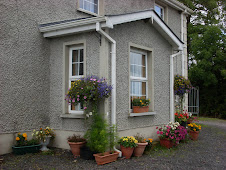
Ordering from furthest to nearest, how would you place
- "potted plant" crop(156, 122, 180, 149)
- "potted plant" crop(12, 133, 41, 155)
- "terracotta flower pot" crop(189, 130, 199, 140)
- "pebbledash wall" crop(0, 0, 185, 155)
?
"terracotta flower pot" crop(189, 130, 199, 140), "potted plant" crop(156, 122, 180, 149), "pebbledash wall" crop(0, 0, 185, 155), "potted plant" crop(12, 133, 41, 155)

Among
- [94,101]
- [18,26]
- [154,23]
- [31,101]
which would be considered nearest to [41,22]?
[18,26]

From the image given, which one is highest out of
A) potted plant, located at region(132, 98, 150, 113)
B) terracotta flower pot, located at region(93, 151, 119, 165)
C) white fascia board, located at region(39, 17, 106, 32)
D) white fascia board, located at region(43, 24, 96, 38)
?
white fascia board, located at region(39, 17, 106, 32)

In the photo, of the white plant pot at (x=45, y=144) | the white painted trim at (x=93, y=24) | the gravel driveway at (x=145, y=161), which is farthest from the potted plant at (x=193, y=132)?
the white plant pot at (x=45, y=144)

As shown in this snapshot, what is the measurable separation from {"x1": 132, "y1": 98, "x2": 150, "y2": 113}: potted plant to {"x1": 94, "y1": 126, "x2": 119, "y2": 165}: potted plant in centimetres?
120

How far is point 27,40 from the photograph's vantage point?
6801 mm

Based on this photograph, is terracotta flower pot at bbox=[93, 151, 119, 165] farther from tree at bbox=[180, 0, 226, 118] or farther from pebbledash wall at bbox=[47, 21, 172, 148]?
tree at bbox=[180, 0, 226, 118]

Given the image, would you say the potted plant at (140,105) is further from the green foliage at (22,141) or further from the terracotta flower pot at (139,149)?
the green foliage at (22,141)

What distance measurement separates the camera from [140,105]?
7164 mm

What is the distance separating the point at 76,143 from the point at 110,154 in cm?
87

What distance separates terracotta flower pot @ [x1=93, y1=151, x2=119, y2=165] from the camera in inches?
218

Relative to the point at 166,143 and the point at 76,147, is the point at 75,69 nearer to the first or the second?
the point at 76,147

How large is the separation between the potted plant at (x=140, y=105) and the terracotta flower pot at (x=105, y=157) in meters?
1.59

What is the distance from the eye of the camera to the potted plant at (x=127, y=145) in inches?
239

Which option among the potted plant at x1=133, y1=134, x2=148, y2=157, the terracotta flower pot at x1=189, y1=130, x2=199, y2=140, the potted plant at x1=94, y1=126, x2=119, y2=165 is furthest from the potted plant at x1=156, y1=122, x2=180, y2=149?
the potted plant at x1=94, y1=126, x2=119, y2=165
